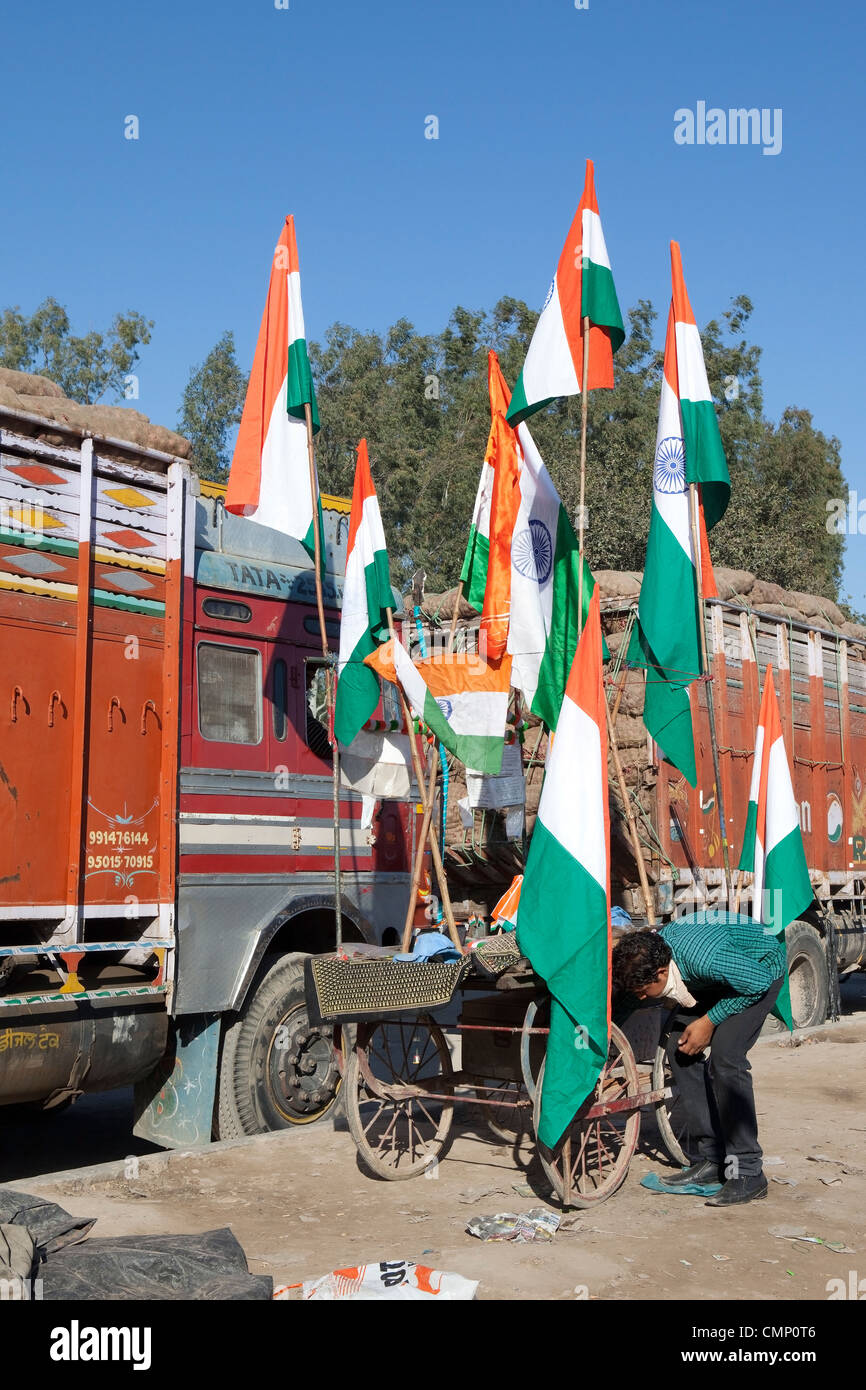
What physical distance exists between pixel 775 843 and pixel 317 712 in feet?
9.88

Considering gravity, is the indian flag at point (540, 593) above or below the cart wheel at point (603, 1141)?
above

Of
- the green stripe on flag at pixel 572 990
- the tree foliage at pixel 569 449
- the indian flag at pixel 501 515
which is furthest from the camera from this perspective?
the tree foliage at pixel 569 449

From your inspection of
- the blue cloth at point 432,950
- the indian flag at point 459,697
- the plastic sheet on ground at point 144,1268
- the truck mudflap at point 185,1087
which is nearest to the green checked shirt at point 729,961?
the blue cloth at point 432,950

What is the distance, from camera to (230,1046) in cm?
722

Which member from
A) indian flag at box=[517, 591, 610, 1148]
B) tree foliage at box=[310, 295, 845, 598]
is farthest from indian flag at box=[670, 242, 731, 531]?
tree foliage at box=[310, 295, 845, 598]

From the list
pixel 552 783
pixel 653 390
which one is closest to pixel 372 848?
pixel 552 783

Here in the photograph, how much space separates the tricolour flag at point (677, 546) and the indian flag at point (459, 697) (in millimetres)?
1102

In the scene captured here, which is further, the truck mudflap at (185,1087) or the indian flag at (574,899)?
the truck mudflap at (185,1087)

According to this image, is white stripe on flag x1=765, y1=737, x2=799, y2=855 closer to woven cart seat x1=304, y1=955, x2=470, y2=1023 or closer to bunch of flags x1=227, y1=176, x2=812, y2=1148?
bunch of flags x1=227, y1=176, x2=812, y2=1148

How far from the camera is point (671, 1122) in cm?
656

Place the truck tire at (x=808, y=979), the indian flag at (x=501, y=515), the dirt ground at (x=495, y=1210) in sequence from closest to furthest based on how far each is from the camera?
1. the dirt ground at (x=495, y=1210)
2. the indian flag at (x=501, y=515)
3. the truck tire at (x=808, y=979)

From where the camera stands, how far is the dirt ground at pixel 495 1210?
4.86 m

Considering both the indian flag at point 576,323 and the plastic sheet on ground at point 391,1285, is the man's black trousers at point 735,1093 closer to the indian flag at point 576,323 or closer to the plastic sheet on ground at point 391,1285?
the plastic sheet on ground at point 391,1285

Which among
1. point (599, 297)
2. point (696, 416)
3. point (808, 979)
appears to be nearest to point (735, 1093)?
point (696, 416)
